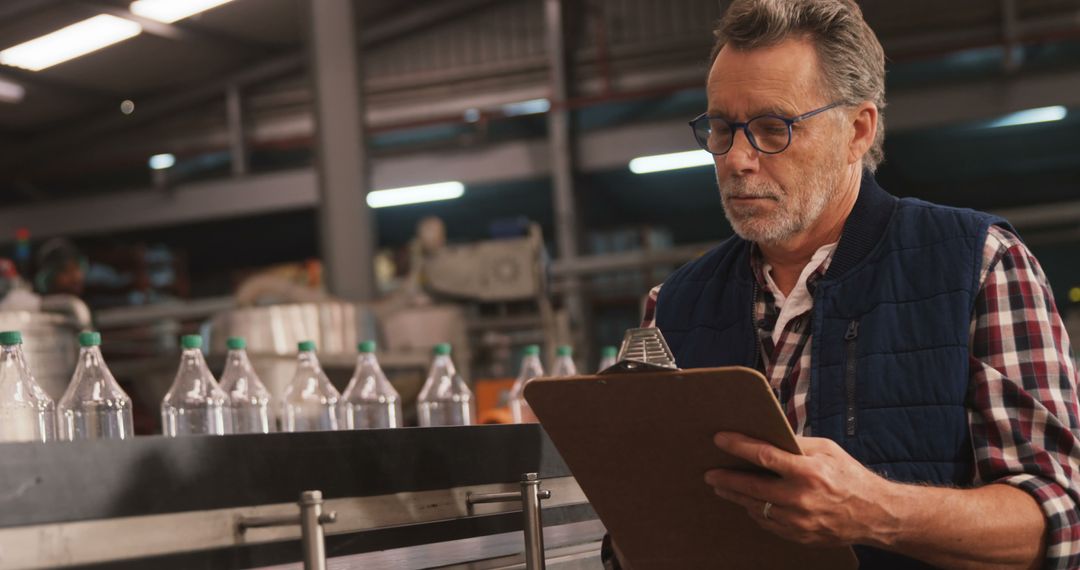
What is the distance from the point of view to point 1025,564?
4.63 ft

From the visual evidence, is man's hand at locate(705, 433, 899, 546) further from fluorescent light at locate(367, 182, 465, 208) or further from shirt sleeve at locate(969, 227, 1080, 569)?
fluorescent light at locate(367, 182, 465, 208)

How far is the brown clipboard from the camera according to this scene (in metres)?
1.22

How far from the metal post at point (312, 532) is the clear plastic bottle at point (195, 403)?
1.25 m

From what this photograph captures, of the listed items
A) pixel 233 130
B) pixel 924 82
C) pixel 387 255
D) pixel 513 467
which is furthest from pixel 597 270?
pixel 513 467

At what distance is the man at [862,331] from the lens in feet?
4.44

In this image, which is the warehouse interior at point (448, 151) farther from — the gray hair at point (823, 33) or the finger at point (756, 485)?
the finger at point (756, 485)

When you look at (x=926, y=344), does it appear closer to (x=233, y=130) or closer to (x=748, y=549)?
(x=748, y=549)

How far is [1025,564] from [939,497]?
0.51 ft

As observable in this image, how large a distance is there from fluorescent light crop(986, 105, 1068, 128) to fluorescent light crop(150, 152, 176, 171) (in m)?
6.53

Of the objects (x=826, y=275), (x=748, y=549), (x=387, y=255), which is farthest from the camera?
(x=387, y=255)

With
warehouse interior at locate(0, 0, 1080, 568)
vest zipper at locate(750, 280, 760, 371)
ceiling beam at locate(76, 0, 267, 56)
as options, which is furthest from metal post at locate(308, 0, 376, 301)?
vest zipper at locate(750, 280, 760, 371)

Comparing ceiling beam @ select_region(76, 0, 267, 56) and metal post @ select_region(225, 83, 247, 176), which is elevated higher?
ceiling beam @ select_region(76, 0, 267, 56)

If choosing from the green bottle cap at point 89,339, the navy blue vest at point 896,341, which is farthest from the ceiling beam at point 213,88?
the navy blue vest at point 896,341

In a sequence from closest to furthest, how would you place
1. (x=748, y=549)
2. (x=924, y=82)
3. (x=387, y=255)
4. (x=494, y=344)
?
(x=748, y=549)
(x=494, y=344)
(x=924, y=82)
(x=387, y=255)
